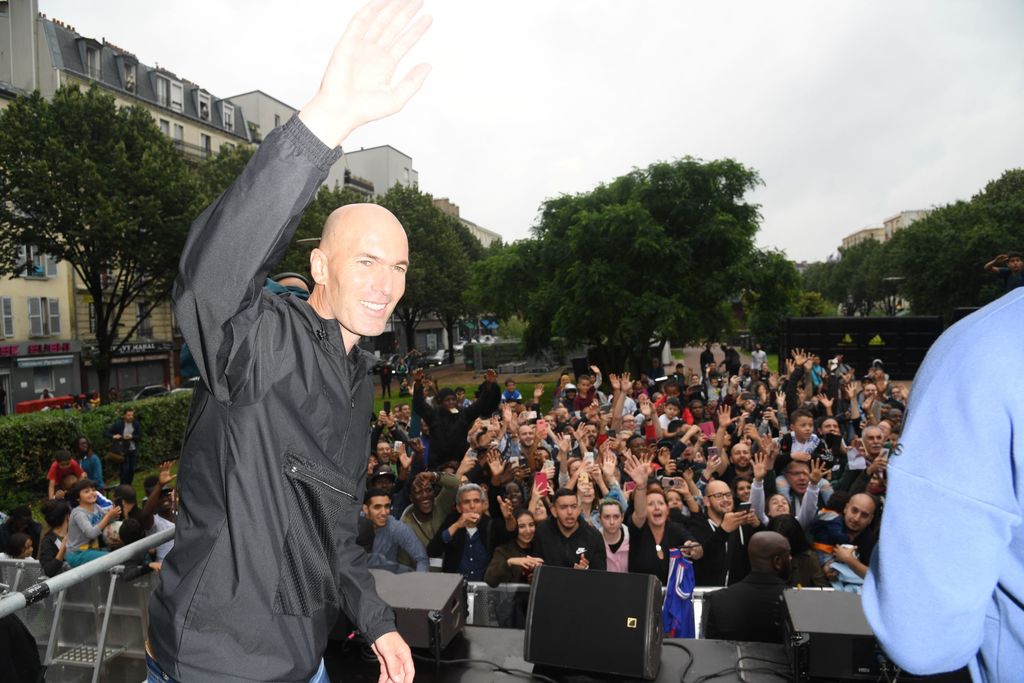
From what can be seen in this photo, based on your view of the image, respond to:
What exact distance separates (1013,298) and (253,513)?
1493 millimetres

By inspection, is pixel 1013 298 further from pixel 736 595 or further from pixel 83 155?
pixel 83 155

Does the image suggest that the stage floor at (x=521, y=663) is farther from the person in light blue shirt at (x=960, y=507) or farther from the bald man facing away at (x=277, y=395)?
the person in light blue shirt at (x=960, y=507)

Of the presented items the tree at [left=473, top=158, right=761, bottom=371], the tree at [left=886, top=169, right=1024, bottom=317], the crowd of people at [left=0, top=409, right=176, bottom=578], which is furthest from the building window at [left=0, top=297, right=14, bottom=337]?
the tree at [left=886, top=169, right=1024, bottom=317]

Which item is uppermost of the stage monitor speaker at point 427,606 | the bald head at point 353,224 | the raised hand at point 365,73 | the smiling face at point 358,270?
the raised hand at point 365,73

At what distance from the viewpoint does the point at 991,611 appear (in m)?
0.98

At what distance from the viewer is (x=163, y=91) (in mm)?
39281

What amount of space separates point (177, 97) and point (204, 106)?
2313 mm

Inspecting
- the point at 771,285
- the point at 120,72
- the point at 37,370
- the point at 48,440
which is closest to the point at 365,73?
the point at 48,440

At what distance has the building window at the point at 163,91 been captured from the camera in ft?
128

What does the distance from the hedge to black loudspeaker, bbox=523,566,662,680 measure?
1028 cm

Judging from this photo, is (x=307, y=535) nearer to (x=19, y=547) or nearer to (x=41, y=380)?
(x=19, y=547)

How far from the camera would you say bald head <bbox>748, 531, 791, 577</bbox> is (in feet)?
15.7

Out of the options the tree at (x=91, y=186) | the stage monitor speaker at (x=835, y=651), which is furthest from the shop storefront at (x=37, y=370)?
the stage monitor speaker at (x=835, y=651)

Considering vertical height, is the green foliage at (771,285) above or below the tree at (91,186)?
below
